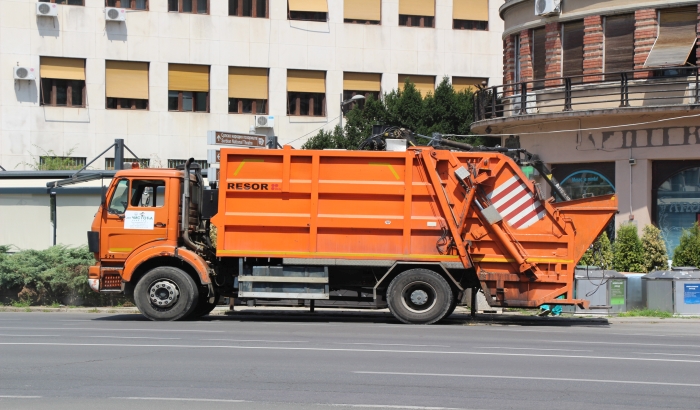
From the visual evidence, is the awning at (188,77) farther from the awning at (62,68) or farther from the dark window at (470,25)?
the dark window at (470,25)

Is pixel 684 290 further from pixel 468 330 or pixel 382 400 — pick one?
pixel 382 400

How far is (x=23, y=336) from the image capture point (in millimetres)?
14008

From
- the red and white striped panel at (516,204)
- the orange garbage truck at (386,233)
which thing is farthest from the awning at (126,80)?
the red and white striped panel at (516,204)

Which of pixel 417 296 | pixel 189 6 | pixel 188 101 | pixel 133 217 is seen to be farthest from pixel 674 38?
pixel 188 101

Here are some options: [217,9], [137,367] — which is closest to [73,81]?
[217,9]

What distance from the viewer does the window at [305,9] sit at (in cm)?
4519

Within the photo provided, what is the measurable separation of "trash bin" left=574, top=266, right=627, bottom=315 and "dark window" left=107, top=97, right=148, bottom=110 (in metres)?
28.6

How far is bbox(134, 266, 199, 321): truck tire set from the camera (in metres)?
16.8

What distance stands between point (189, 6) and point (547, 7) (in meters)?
21.9

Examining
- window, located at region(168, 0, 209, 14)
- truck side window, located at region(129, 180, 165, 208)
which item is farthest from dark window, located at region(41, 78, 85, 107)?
truck side window, located at region(129, 180, 165, 208)

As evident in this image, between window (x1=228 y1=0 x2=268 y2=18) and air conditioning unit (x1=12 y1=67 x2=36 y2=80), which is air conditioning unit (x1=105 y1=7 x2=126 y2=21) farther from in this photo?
window (x1=228 y1=0 x2=268 y2=18)

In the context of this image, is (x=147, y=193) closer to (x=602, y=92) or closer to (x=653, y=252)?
(x=653, y=252)

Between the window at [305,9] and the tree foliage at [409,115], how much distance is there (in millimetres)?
5640

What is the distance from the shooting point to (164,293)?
55.3ft
